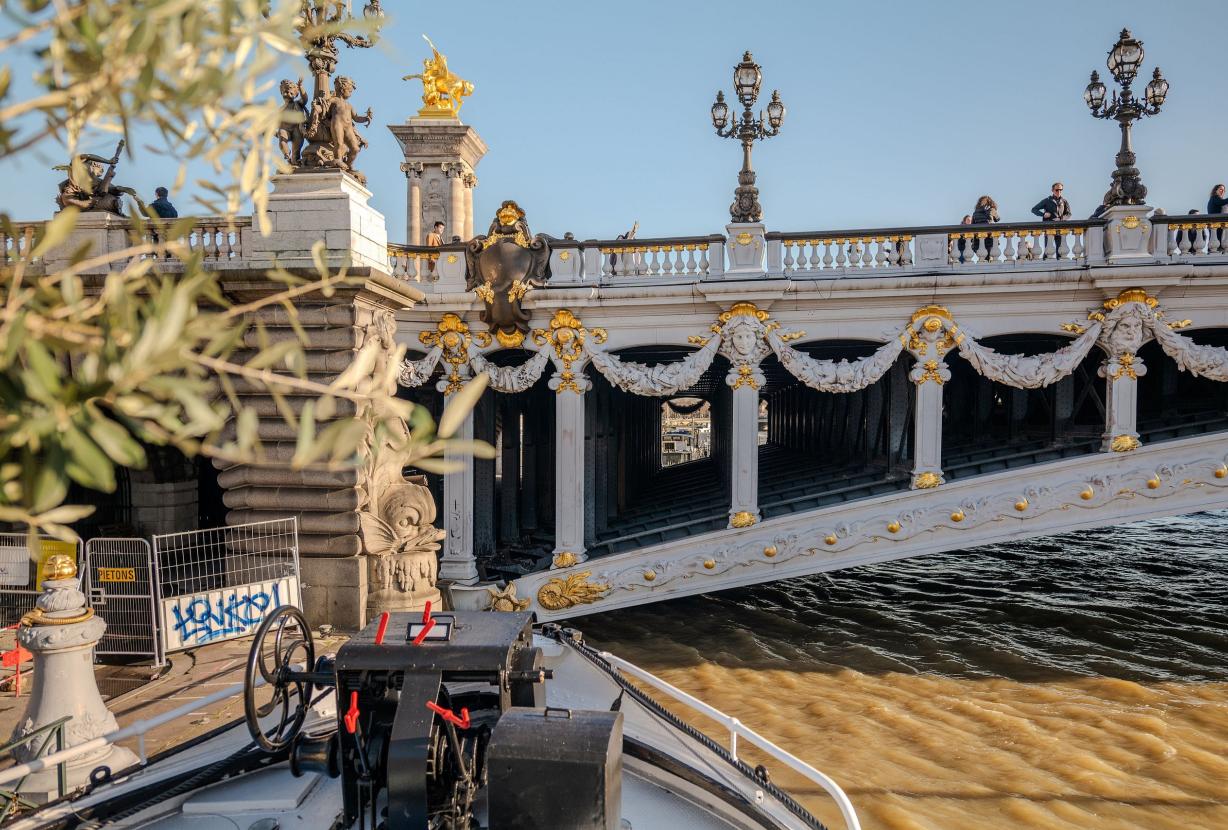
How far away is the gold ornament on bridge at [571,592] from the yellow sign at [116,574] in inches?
310

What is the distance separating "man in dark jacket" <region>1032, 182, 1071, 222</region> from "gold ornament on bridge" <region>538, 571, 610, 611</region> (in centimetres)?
1098

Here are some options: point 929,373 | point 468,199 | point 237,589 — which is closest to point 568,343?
point 929,373

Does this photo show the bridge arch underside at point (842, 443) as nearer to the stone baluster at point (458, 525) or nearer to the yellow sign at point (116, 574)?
the stone baluster at point (458, 525)

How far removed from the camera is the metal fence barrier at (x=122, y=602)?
361 inches

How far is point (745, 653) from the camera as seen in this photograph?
15.4m

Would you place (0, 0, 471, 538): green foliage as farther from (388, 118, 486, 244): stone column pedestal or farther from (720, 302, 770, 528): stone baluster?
(388, 118, 486, 244): stone column pedestal

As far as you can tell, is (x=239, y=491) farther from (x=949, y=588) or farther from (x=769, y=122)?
(x=949, y=588)

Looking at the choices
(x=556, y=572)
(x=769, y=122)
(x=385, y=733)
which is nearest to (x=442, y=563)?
(x=556, y=572)

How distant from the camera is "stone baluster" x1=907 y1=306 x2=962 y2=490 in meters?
15.6

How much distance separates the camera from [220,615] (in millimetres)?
9547

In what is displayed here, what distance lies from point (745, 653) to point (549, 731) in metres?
12.1

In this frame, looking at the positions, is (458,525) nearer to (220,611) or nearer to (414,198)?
(220,611)

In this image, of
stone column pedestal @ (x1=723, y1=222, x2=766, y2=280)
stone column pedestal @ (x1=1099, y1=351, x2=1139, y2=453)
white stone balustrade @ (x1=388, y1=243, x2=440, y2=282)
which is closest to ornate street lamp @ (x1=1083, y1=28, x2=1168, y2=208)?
stone column pedestal @ (x1=1099, y1=351, x2=1139, y2=453)

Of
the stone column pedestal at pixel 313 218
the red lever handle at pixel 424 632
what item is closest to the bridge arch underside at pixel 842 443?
the stone column pedestal at pixel 313 218
